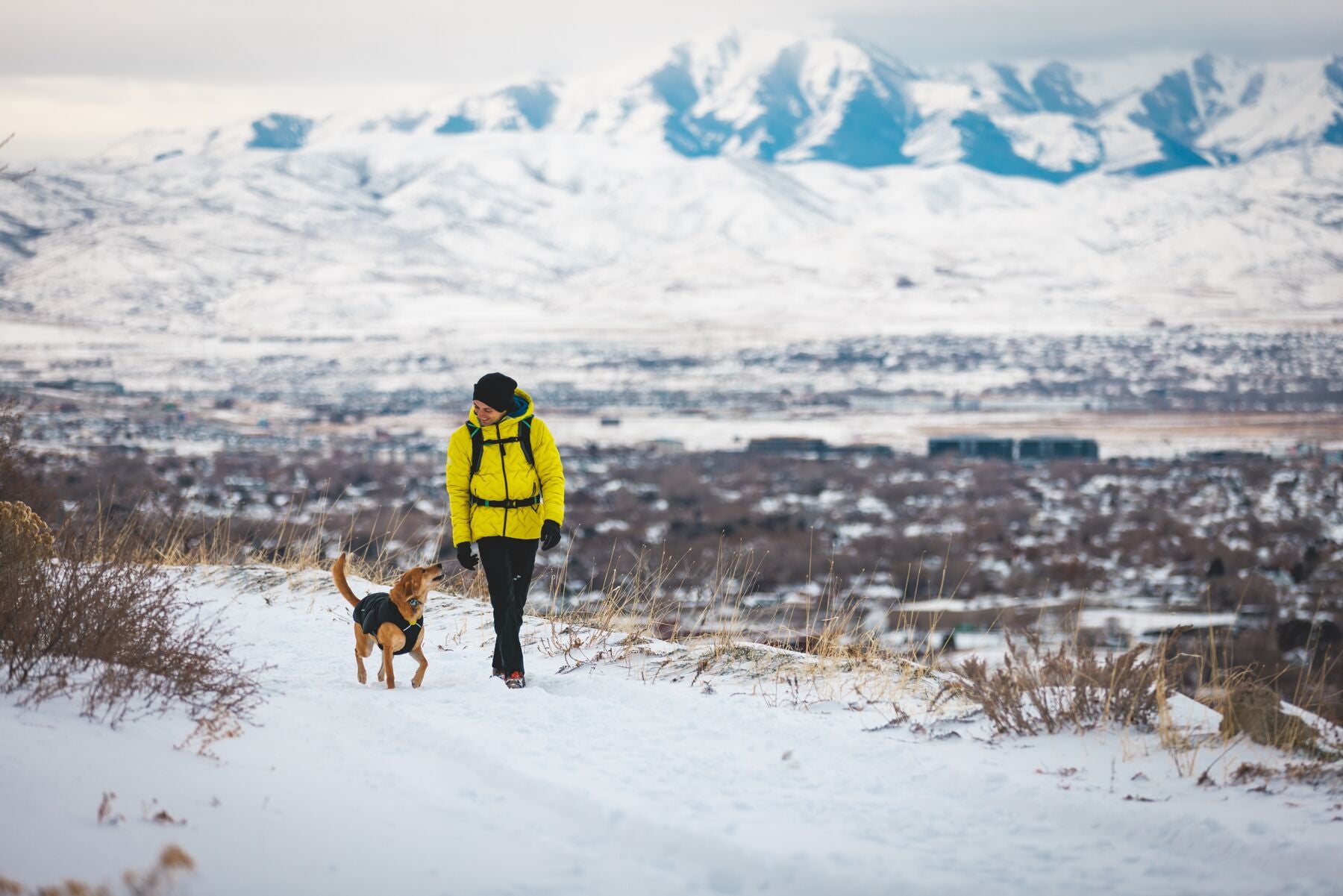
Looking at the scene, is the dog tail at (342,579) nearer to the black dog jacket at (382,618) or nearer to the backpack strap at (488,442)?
the black dog jacket at (382,618)

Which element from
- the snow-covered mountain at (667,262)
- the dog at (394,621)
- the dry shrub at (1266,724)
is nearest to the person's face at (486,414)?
the dog at (394,621)

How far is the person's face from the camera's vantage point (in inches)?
221

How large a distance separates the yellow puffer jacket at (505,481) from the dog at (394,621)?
0.30 meters

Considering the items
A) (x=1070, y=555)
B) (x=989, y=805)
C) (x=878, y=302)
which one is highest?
(x=878, y=302)

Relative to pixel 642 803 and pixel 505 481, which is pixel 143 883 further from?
pixel 505 481

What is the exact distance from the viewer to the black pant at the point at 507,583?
5766mm

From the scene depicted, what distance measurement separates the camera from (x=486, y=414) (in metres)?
5.61

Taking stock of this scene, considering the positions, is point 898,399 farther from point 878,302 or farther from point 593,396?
point 878,302

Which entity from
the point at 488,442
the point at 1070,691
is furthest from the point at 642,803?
the point at 488,442

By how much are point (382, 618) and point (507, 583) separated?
0.60 m

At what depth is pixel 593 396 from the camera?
85.8 meters

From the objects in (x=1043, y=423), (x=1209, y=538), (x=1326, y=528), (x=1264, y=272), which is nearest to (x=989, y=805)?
(x=1209, y=538)

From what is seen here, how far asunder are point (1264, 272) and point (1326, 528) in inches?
4850

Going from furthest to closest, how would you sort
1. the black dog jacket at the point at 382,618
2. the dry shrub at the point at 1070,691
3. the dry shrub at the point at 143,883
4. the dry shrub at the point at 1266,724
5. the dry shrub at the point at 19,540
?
the black dog jacket at the point at 382,618, the dry shrub at the point at 19,540, the dry shrub at the point at 1070,691, the dry shrub at the point at 1266,724, the dry shrub at the point at 143,883
